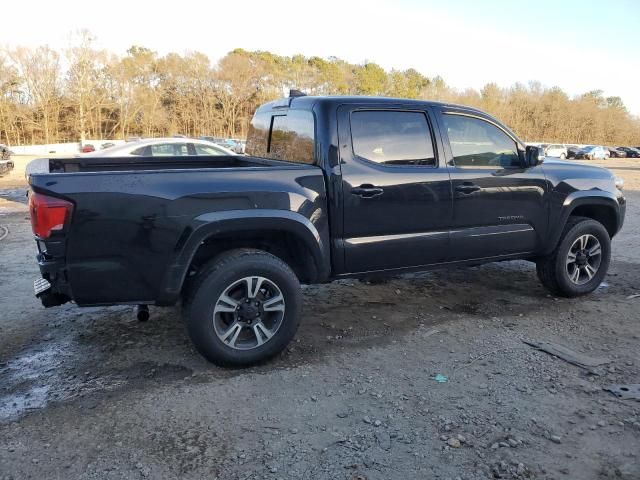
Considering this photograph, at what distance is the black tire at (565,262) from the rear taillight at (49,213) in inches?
177

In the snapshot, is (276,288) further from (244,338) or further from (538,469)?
(538,469)

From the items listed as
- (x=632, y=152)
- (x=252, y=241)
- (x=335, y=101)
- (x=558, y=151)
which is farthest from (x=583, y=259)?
(x=632, y=152)

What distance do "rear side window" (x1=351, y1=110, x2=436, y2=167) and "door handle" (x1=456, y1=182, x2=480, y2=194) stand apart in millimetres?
327

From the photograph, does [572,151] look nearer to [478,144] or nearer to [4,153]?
[4,153]

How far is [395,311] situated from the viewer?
5.12m

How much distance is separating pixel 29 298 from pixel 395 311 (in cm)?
371

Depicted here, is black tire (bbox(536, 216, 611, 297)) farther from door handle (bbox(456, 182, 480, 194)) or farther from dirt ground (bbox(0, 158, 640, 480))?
door handle (bbox(456, 182, 480, 194))

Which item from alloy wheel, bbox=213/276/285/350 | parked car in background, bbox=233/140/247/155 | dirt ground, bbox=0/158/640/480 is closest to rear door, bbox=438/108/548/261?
dirt ground, bbox=0/158/640/480

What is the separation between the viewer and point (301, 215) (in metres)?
3.89

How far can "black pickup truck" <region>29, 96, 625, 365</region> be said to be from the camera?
341cm

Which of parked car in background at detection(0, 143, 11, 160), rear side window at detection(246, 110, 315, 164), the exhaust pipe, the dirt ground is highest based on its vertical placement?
parked car in background at detection(0, 143, 11, 160)

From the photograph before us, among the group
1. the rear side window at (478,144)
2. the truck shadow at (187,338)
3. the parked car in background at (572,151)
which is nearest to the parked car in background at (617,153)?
the parked car in background at (572,151)

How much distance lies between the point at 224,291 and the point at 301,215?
79 cm

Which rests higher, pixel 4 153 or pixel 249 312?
pixel 4 153
